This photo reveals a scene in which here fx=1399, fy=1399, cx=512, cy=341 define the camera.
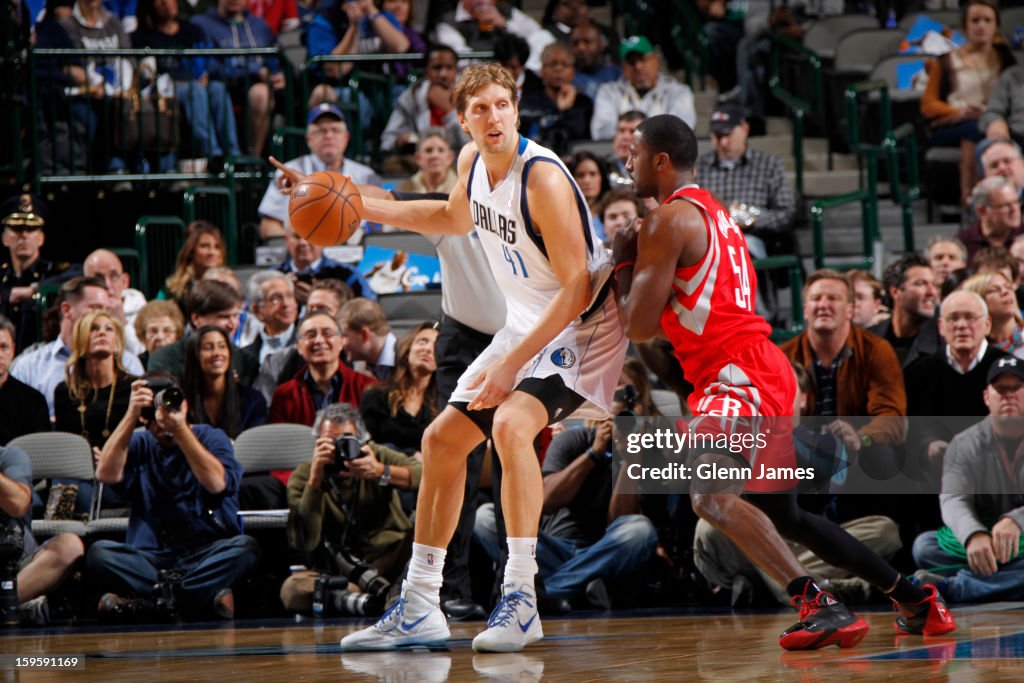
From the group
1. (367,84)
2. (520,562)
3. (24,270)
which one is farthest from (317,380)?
(367,84)

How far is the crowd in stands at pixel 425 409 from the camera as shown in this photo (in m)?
6.90

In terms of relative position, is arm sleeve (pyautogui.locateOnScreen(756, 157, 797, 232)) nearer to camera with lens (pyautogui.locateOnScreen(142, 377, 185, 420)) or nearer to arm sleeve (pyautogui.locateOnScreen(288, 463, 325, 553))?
arm sleeve (pyautogui.locateOnScreen(288, 463, 325, 553))

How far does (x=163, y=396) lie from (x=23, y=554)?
1.08 meters

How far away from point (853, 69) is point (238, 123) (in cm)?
546

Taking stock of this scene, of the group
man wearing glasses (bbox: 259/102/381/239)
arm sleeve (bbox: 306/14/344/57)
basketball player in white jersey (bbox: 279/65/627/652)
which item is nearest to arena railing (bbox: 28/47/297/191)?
man wearing glasses (bbox: 259/102/381/239)

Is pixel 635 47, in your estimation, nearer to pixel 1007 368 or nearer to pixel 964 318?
pixel 964 318

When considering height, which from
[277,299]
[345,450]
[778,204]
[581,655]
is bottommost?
[581,655]

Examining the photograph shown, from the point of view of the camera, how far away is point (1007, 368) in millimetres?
6844

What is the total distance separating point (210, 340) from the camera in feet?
25.6

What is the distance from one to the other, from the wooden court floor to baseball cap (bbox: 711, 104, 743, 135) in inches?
187

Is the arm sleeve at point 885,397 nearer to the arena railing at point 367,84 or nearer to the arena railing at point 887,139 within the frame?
the arena railing at point 887,139

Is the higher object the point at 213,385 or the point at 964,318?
the point at 964,318

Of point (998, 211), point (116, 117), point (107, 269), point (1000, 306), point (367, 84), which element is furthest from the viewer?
point (367, 84)

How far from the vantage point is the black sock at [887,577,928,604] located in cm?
506
